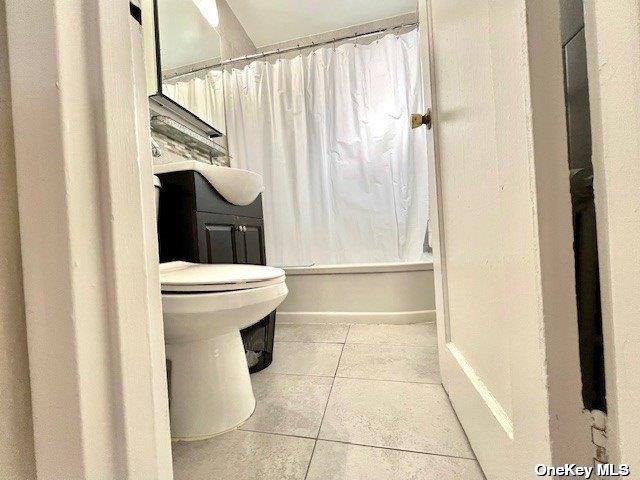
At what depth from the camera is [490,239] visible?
516 mm

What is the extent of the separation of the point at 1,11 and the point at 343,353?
1.32 metres

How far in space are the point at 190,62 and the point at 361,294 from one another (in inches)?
68.0

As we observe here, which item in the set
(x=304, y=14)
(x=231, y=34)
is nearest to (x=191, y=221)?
(x=231, y=34)

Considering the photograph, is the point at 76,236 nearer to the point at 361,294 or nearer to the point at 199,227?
the point at 199,227

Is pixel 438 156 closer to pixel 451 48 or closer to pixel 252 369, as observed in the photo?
pixel 451 48

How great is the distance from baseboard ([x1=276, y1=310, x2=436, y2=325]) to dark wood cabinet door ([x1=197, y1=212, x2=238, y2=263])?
2.40 feet

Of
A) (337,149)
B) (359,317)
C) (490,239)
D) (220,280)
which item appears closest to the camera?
(490,239)

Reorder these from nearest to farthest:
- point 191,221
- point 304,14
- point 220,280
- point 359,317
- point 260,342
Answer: point 220,280, point 191,221, point 260,342, point 359,317, point 304,14

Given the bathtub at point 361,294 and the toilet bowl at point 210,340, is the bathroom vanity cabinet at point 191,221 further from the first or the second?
the bathtub at point 361,294

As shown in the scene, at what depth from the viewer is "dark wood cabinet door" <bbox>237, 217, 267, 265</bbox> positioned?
1.30 metres

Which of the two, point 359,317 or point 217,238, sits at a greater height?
point 217,238

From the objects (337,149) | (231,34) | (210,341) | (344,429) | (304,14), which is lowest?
(344,429)

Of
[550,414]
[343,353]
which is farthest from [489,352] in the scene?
[343,353]

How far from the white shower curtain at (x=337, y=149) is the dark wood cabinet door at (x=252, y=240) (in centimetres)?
55
